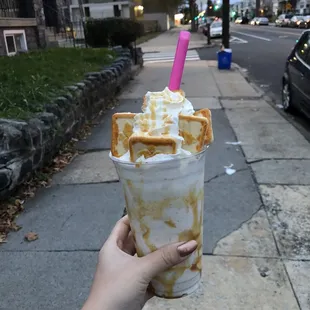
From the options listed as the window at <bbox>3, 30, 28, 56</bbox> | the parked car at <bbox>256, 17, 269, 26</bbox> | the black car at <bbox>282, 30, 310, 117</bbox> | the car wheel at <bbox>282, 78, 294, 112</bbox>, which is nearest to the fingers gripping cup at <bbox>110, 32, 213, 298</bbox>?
the black car at <bbox>282, 30, 310, 117</bbox>

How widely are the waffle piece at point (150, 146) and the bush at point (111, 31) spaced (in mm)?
12679

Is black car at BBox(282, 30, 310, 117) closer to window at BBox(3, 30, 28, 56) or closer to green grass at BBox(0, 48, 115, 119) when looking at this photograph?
green grass at BBox(0, 48, 115, 119)

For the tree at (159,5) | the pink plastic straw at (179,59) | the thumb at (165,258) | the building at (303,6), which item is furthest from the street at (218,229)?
the building at (303,6)

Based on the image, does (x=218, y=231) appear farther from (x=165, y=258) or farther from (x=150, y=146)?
(x=150, y=146)

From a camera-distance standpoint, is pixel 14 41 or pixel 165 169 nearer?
pixel 165 169

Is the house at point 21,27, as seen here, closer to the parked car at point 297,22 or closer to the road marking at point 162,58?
the road marking at point 162,58

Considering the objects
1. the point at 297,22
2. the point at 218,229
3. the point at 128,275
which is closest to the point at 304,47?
the point at 218,229

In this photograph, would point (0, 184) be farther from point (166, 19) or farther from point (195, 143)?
point (166, 19)

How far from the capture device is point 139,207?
5.01 ft

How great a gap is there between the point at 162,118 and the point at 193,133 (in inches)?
5.2

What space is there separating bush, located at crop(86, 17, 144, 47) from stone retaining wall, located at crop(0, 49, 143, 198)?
583 centimetres

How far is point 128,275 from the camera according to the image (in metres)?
1.51

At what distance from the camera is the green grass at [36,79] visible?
16.3ft

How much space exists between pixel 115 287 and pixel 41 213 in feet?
8.89
